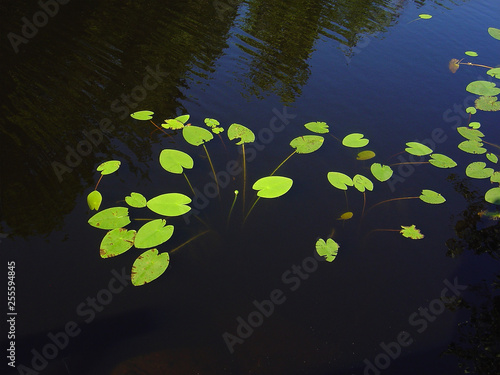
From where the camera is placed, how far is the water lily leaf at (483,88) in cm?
455

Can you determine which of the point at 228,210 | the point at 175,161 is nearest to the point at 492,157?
the point at 228,210

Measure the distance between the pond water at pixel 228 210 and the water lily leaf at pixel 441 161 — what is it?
0.08 meters

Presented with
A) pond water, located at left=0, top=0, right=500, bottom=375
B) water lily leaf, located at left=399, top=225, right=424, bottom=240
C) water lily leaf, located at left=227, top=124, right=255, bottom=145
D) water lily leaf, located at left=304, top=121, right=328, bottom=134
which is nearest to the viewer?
pond water, located at left=0, top=0, right=500, bottom=375

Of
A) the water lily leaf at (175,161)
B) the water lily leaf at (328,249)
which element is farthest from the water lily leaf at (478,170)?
the water lily leaf at (175,161)

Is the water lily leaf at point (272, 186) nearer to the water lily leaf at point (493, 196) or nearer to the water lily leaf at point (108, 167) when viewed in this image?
the water lily leaf at point (108, 167)

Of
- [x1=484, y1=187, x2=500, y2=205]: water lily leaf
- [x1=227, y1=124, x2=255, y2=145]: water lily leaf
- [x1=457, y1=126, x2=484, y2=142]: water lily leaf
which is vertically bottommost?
[x1=227, y1=124, x2=255, y2=145]: water lily leaf

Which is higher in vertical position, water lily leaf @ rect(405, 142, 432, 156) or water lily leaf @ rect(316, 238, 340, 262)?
water lily leaf @ rect(405, 142, 432, 156)

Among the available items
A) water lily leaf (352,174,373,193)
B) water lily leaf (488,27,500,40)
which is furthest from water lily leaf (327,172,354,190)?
water lily leaf (488,27,500,40)

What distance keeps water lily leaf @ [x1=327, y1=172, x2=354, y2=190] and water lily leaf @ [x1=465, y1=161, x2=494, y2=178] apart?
1262mm

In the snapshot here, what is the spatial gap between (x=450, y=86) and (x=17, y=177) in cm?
514

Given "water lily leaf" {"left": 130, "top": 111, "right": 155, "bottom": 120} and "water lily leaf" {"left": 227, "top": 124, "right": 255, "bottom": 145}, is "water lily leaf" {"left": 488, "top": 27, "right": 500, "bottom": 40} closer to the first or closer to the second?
"water lily leaf" {"left": 227, "top": 124, "right": 255, "bottom": 145}

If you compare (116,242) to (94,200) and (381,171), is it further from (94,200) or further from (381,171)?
(381,171)

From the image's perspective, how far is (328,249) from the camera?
249cm

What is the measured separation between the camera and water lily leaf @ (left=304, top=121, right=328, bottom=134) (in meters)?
3.51
